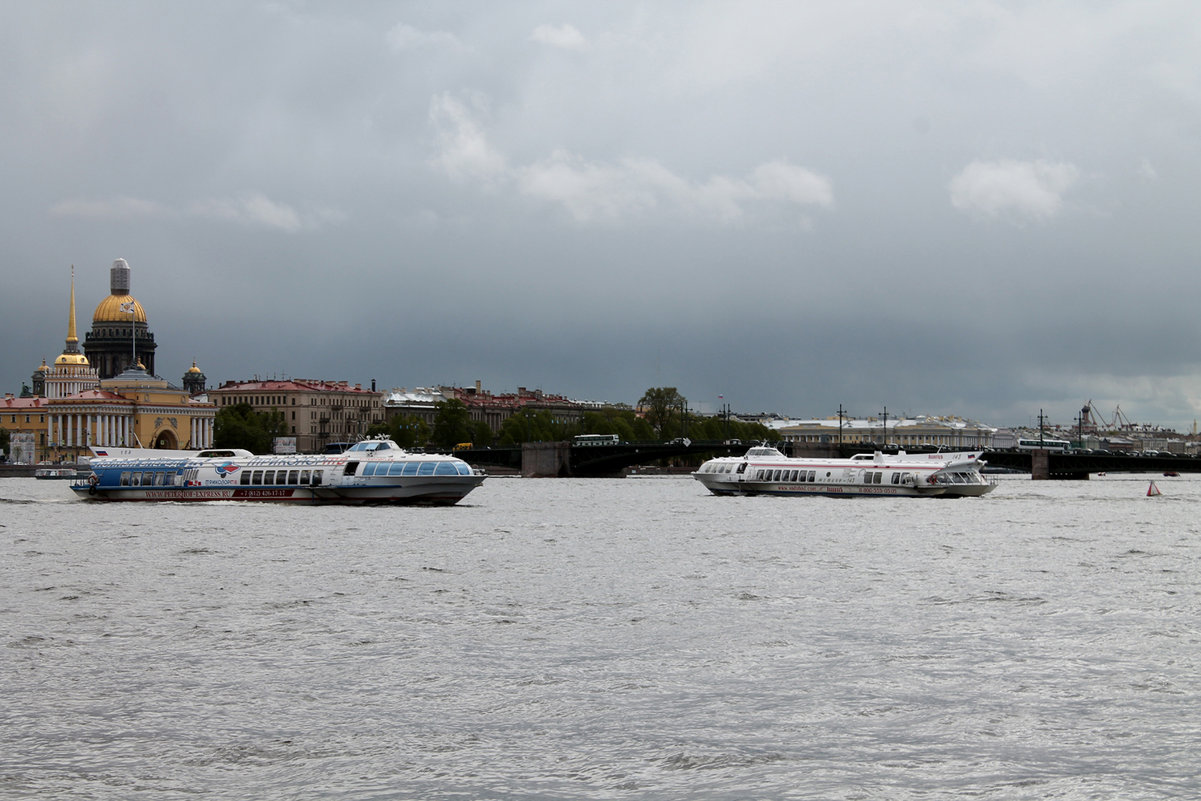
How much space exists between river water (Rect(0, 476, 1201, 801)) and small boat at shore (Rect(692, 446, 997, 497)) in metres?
34.8

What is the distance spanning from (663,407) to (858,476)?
119 m

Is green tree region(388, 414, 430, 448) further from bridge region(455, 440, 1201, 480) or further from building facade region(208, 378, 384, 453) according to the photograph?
bridge region(455, 440, 1201, 480)

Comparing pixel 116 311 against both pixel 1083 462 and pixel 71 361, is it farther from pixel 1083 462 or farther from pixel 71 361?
pixel 1083 462

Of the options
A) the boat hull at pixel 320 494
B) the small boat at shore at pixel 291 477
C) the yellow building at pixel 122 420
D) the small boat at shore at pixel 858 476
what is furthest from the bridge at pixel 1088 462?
the yellow building at pixel 122 420

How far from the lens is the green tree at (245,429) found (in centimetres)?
16475

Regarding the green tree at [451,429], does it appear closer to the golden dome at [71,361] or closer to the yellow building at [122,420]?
the yellow building at [122,420]

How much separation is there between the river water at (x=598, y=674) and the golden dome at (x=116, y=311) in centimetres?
16333

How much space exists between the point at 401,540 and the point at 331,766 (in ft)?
A: 90.1

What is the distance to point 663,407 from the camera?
191125 mm

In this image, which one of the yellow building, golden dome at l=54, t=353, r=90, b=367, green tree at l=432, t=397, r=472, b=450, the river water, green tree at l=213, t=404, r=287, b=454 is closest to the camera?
the river water

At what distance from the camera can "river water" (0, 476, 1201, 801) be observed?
13203 mm

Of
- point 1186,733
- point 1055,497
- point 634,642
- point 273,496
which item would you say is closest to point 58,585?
point 634,642

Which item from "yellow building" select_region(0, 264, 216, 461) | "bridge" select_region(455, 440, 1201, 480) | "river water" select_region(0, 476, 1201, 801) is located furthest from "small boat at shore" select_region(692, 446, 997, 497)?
"yellow building" select_region(0, 264, 216, 461)

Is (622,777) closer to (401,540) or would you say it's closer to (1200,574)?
(1200,574)
